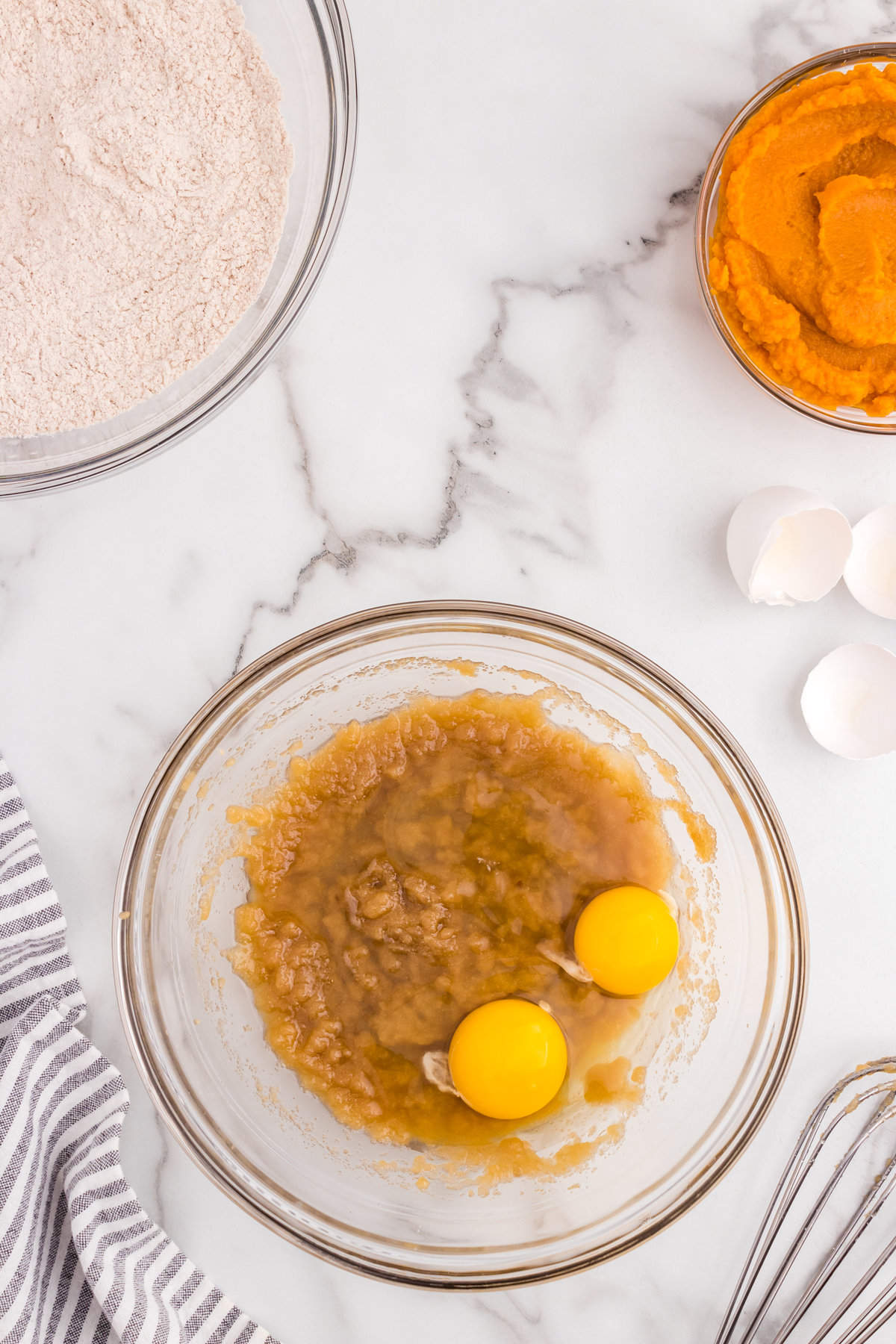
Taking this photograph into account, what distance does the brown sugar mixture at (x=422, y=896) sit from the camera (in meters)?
1.22

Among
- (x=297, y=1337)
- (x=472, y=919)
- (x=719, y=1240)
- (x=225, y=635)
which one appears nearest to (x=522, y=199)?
(x=225, y=635)

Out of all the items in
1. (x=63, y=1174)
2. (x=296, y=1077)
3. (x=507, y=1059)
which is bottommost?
(x=63, y=1174)

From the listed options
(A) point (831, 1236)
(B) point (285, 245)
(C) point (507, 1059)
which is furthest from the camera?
(A) point (831, 1236)

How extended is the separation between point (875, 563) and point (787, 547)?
0.14 meters

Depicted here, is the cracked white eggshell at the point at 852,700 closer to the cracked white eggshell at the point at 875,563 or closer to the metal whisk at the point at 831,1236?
the cracked white eggshell at the point at 875,563

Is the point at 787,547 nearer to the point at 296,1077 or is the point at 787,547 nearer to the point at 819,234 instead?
the point at 819,234

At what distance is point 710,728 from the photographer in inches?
47.6

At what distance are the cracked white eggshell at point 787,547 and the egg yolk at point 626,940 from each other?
446 mm

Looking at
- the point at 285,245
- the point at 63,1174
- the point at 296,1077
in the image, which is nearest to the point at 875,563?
the point at 285,245

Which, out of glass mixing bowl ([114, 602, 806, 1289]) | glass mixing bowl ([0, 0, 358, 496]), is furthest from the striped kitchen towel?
glass mixing bowl ([0, 0, 358, 496])

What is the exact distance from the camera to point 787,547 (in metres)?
1.30

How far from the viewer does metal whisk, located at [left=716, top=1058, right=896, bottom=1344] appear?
1.34 meters

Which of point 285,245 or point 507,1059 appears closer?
point 507,1059

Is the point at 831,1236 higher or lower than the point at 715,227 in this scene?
lower
